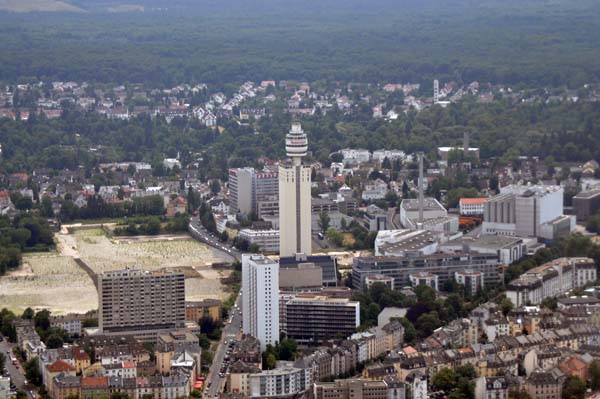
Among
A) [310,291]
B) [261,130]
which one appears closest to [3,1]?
[261,130]

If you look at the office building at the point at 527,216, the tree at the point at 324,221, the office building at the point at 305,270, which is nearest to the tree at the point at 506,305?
the office building at the point at 305,270

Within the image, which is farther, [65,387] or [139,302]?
[139,302]

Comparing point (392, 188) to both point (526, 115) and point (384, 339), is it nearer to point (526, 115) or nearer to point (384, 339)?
point (526, 115)

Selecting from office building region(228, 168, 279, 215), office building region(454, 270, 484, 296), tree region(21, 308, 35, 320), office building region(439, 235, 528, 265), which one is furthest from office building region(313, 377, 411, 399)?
office building region(228, 168, 279, 215)

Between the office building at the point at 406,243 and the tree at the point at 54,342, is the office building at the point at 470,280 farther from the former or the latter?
the tree at the point at 54,342

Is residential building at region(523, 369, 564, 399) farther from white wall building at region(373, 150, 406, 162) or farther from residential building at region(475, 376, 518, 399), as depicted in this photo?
white wall building at region(373, 150, 406, 162)

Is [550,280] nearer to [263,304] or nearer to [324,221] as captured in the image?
[263,304]

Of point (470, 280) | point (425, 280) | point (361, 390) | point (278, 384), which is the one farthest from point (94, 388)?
point (470, 280)
